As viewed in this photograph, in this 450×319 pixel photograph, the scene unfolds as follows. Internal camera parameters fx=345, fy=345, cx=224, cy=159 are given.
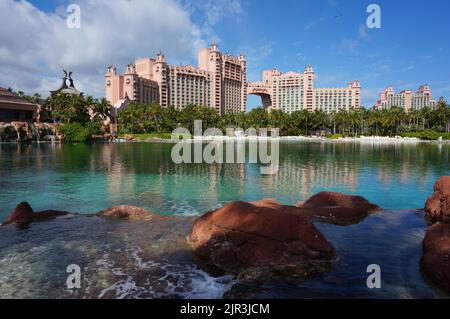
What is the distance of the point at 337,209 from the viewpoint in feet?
47.0

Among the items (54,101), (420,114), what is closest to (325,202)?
(54,101)

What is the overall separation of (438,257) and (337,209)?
581 cm

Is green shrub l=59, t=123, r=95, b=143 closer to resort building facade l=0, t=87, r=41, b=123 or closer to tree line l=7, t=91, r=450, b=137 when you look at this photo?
tree line l=7, t=91, r=450, b=137

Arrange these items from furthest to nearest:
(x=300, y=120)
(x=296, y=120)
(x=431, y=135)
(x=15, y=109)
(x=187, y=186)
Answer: (x=300, y=120)
(x=296, y=120)
(x=431, y=135)
(x=15, y=109)
(x=187, y=186)

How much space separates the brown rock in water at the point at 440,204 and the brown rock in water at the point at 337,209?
7.13ft

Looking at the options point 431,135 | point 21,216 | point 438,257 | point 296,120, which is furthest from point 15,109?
point 431,135


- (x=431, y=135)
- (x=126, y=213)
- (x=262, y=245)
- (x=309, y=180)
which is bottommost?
(x=309, y=180)

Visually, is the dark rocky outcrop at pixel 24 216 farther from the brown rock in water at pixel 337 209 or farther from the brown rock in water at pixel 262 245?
the brown rock in water at pixel 337 209

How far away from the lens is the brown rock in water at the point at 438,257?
7.98 meters

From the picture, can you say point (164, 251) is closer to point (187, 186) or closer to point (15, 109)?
point (187, 186)

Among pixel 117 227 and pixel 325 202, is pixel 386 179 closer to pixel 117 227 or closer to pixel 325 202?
pixel 325 202

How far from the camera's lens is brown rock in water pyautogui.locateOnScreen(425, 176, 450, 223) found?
13009mm

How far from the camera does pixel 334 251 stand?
31.9ft
